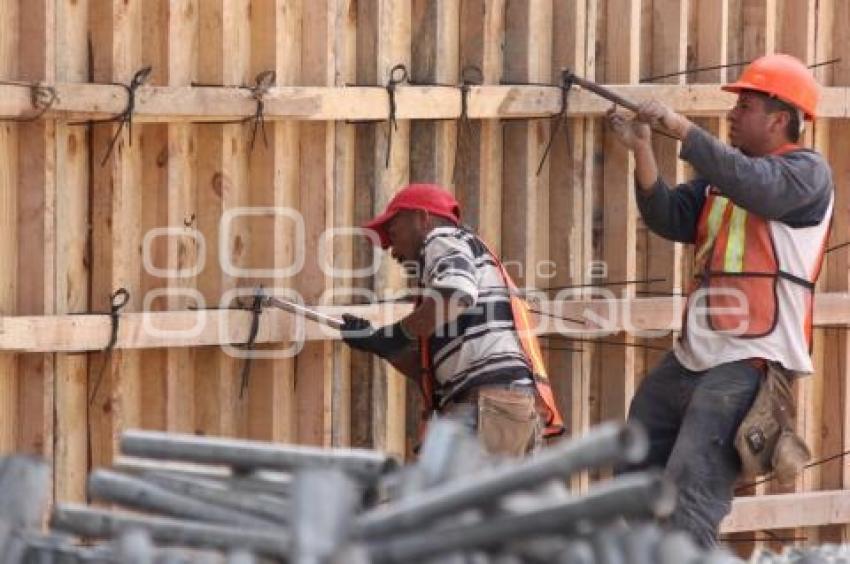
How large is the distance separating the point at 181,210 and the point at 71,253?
609 mm

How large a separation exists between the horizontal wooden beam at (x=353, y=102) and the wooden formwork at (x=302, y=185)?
11mm

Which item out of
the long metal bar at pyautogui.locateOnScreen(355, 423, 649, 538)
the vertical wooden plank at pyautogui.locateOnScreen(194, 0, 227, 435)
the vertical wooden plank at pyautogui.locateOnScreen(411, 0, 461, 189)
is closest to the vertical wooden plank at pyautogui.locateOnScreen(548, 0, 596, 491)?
the vertical wooden plank at pyautogui.locateOnScreen(411, 0, 461, 189)

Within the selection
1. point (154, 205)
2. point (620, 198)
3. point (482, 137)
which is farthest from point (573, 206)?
point (154, 205)

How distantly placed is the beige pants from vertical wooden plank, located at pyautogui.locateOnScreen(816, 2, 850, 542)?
3.39 m

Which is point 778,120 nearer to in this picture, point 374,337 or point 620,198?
point 620,198

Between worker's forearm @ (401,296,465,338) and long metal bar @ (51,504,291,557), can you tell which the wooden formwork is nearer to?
worker's forearm @ (401,296,465,338)

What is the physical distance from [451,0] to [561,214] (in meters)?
1.27

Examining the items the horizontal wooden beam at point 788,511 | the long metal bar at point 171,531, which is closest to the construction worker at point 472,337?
the horizontal wooden beam at point 788,511

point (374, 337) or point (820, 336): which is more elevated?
point (374, 337)

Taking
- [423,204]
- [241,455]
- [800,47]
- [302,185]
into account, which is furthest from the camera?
[800,47]

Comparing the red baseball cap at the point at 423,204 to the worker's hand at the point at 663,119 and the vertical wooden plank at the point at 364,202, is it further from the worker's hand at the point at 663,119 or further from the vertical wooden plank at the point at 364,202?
the vertical wooden plank at the point at 364,202

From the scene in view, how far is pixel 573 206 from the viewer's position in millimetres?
12523

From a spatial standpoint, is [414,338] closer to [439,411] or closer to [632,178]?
[439,411]

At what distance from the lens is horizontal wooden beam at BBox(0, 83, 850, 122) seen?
35.2 feet
